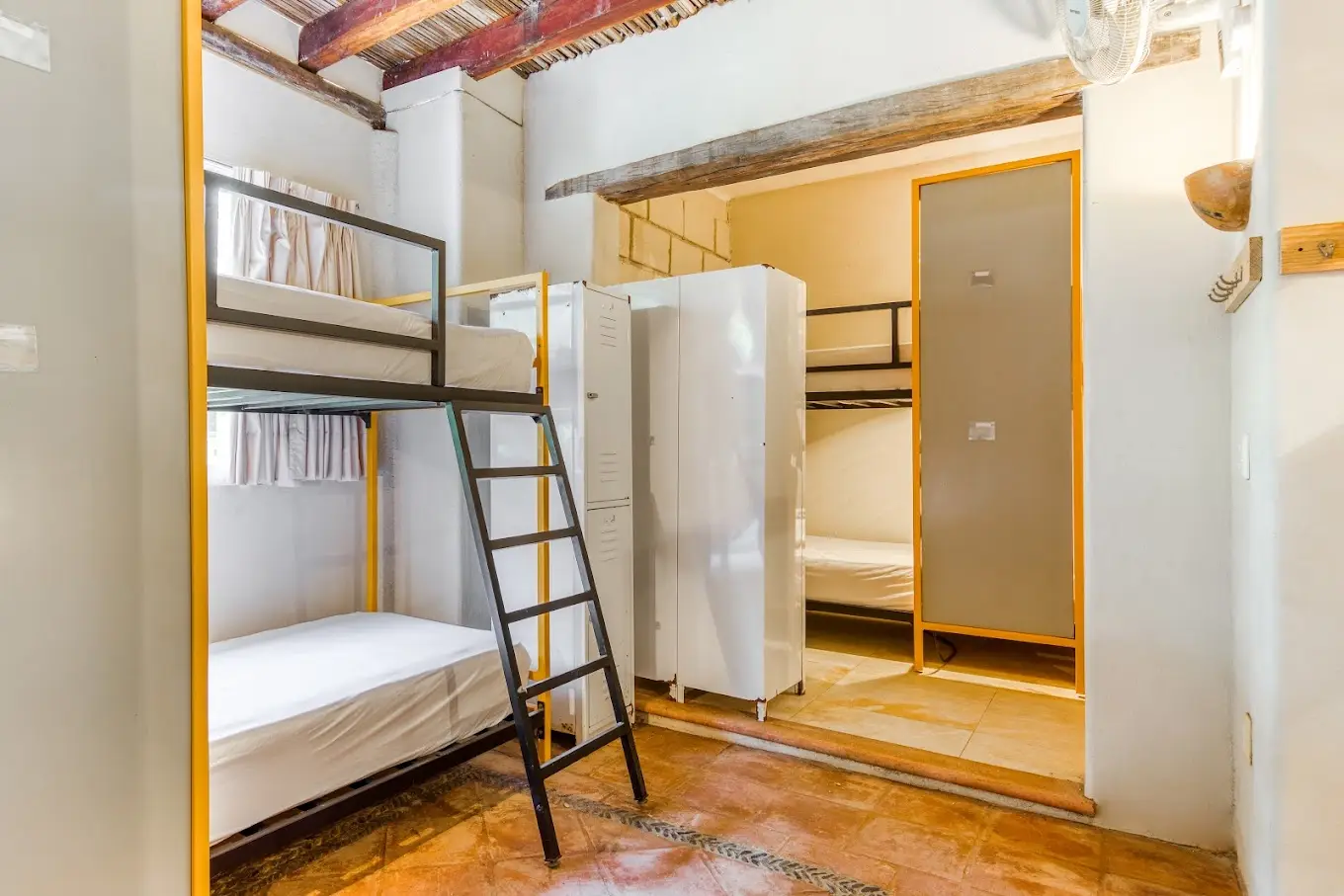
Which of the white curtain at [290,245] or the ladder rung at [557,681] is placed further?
the white curtain at [290,245]

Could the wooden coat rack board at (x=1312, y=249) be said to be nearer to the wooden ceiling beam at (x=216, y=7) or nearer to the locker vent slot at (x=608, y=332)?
the locker vent slot at (x=608, y=332)

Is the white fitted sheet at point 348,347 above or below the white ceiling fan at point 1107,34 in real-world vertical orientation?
below

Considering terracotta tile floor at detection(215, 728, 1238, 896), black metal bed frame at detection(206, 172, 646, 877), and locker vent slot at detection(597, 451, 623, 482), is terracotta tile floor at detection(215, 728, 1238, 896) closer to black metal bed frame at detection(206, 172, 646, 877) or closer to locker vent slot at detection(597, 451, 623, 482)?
black metal bed frame at detection(206, 172, 646, 877)

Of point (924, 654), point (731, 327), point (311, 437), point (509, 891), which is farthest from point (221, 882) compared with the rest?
point (924, 654)

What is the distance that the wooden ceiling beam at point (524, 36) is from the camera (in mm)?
3039

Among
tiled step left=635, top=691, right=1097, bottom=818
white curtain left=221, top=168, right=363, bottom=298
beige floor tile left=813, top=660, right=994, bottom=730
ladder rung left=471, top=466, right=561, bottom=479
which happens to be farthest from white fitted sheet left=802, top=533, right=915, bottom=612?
white curtain left=221, top=168, right=363, bottom=298

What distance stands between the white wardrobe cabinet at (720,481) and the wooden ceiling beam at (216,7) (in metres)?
1.91

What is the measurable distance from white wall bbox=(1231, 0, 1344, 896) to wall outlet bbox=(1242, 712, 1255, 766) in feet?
0.81

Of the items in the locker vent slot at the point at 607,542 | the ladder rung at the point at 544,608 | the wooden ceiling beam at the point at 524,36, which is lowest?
the ladder rung at the point at 544,608

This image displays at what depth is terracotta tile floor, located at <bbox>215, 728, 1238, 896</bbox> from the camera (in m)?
2.03

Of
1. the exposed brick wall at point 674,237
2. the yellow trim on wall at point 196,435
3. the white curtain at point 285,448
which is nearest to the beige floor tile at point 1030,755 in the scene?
the yellow trim on wall at point 196,435

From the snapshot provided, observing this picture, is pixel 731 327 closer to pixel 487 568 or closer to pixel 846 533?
pixel 487 568

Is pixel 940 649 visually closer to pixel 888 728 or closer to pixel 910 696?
pixel 910 696

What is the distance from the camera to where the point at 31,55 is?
3.76 ft
